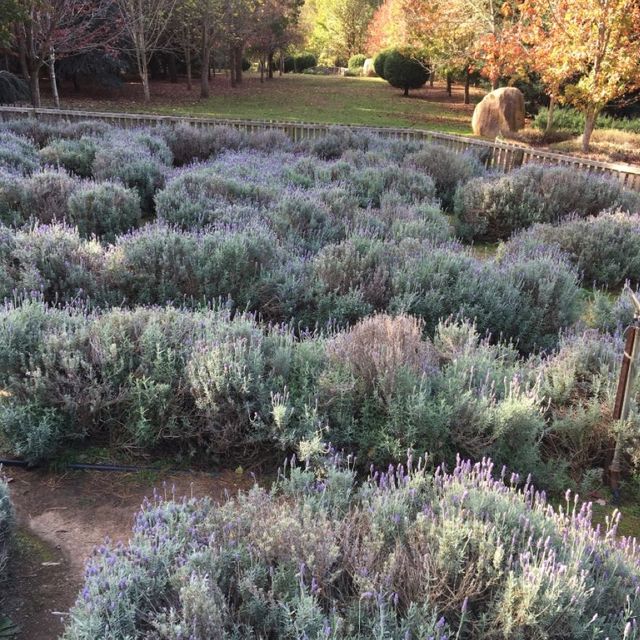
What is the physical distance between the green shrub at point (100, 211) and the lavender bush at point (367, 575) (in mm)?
6104

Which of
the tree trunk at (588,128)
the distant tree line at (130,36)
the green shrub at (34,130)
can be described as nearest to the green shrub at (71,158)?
the green shrub at (34,130)

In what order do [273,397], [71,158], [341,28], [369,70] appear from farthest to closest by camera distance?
[341,28] → [369,70] → [71,158] → [273,397]

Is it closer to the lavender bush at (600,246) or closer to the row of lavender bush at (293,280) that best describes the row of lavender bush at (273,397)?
the row of lavender bush at (293,280)

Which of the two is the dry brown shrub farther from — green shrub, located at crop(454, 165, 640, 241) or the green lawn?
the green lawn

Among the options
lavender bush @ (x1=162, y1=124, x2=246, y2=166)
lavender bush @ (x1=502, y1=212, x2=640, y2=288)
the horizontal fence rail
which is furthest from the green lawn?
lavender bush @ (x1=502, y1=212, x2=640, y2=288)

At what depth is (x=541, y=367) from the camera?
14.4ft

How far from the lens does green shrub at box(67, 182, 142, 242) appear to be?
8016 millimetres

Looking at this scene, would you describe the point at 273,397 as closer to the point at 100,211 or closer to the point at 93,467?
the point at 93,467

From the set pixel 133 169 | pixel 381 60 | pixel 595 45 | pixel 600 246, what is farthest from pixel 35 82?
pixel 381 60

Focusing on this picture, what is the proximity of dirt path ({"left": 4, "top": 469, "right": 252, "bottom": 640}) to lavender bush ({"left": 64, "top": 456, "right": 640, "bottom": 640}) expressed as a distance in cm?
41

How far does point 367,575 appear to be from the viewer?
7.63 ft

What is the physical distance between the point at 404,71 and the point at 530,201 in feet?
93.8

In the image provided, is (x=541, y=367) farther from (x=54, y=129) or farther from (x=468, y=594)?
(x=54, y=129)

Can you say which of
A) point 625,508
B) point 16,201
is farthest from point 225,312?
point 16,201
